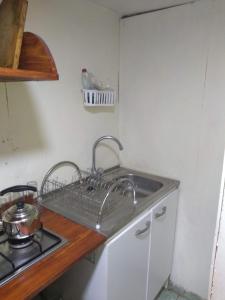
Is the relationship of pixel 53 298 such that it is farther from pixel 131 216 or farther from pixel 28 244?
pixel 131 216

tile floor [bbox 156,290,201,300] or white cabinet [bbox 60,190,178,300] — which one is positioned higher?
white cabinet [bbox 60,190,178,300]

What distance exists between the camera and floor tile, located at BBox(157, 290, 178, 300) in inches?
69.9

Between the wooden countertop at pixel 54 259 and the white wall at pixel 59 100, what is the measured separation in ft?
1.20

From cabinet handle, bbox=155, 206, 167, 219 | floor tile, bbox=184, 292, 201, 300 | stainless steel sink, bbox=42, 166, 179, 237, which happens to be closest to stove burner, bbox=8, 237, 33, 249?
stainless steel sink, bbox=42, 166, 179, 237

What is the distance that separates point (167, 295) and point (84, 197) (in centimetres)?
110

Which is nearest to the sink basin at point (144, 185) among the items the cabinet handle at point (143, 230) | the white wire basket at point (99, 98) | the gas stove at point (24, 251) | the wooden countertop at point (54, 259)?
the cabinet handle at point (143, 230)

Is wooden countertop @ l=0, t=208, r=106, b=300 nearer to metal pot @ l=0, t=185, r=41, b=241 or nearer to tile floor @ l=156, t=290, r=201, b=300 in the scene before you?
metal pot @ l=0, t=185, r=41, b=241

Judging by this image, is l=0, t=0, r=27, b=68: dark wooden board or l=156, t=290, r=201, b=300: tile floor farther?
l=156, t=290, r=201, b=300: tile floor

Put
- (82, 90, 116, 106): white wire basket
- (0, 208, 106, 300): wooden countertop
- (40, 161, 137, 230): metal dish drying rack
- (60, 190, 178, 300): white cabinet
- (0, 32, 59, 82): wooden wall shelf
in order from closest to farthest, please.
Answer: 1. (0, 208, 106, 300): wooden countertop
2. (0, 32, 59, 82): wooden wall shelf
3. (60, 190, 178, 300): white cabinet
4. (40, 161, 137, 230): metal dish drying rack
5. (82, 90, 116, 106): white wire basket

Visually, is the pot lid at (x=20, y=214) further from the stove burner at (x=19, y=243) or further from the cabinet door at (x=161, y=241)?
the cabinet door at (x=161, y=241)

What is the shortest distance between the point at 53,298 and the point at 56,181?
688 millimetres

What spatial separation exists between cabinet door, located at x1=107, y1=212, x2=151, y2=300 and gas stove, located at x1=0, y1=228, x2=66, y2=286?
0.26 m

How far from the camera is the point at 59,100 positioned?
1439 mm

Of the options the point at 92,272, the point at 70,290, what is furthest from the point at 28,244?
the point at 70,290
